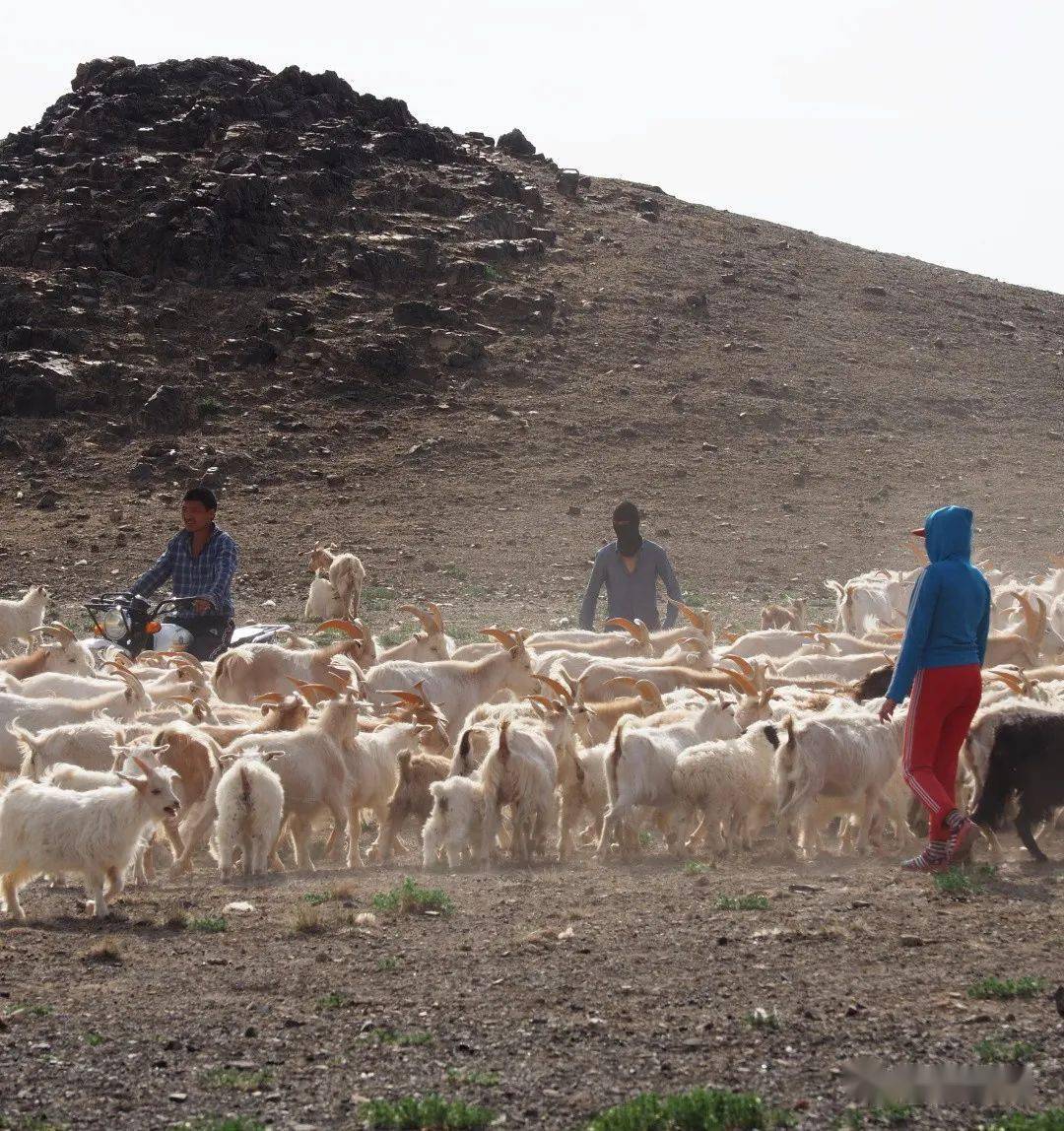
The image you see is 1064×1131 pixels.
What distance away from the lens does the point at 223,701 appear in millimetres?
11812

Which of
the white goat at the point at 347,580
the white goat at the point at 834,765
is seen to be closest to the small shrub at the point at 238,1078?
the white goat at the point at 834,765

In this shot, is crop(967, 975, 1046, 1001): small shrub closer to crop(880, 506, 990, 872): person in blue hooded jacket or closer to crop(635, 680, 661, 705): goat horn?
crop(880, 506, 990, 872): person in blue hooded jacket

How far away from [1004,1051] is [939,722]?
10.1ft

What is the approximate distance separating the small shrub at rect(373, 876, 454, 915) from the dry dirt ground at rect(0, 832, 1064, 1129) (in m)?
0.06

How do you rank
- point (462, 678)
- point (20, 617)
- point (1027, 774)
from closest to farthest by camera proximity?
point (1027, 774) < point (462, 678) < point (20, 617)

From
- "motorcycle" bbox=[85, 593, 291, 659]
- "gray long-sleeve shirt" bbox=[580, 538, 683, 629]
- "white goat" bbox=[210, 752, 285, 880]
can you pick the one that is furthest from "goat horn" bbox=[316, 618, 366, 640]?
"white goat" bbox=[210, 752, 285, 880]

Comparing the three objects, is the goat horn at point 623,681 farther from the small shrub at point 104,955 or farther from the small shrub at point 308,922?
the small shrub at point 104,955

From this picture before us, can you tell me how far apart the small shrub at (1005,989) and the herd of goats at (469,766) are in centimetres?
267

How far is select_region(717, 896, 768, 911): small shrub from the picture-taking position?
692 centimetres

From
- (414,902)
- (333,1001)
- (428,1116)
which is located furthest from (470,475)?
(428,1116)

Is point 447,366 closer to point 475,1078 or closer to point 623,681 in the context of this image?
point 623,681

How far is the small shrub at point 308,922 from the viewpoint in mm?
6738

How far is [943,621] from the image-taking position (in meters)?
7.72

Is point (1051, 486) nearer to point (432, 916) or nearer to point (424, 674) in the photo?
point (424, 674)
